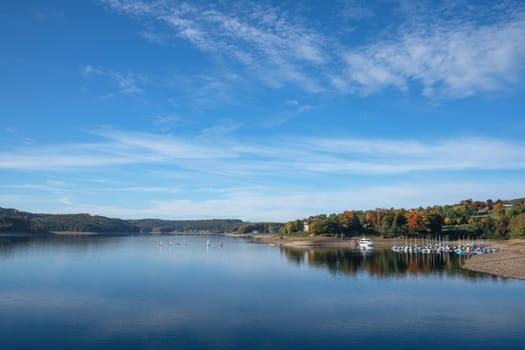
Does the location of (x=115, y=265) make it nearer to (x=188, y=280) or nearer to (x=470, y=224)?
(x=188, y=280)

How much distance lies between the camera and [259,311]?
34.9 m

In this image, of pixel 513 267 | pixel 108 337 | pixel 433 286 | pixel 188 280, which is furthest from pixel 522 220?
pixel 108 337

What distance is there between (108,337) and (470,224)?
151476 millimetres

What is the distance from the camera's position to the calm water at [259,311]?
2664 centimetres

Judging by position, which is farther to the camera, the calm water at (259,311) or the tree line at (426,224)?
the tree line at (426,224)

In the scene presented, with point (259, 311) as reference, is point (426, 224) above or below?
above

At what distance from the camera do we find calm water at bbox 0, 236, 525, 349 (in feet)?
87.4

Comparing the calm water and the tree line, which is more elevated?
the tree line

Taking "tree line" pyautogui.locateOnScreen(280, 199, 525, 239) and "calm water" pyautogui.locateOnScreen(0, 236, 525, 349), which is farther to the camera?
"tree line" pyautogui.locateOnScreen(280, 199, 525, 239)

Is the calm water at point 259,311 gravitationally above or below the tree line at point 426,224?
below

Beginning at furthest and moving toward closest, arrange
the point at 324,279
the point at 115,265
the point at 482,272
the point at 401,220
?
the point at 401,220 → the point at 115,265 → the point at 482,272 → the point at 324,279

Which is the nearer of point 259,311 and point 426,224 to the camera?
point 259,311

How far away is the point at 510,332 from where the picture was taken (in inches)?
1132

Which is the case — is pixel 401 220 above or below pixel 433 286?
above
